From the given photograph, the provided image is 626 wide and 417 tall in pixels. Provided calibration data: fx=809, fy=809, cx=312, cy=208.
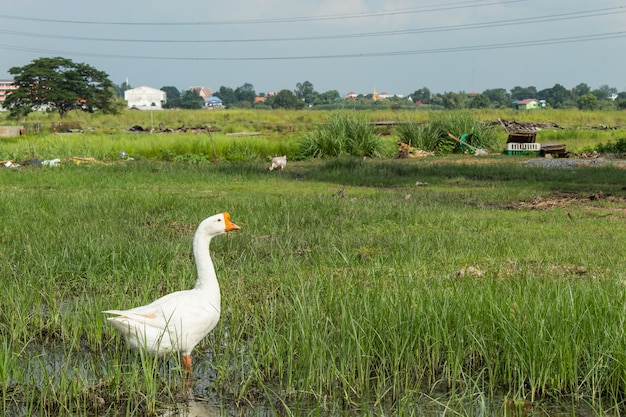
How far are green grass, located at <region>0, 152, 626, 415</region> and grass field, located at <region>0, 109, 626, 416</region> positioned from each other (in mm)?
22

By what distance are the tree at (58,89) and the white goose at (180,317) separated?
6541 centimetres

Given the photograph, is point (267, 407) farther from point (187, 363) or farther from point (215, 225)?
point (215, 225)

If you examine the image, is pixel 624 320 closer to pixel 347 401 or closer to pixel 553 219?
pixel 347 401

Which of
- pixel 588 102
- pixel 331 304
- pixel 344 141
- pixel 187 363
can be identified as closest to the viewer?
pixel 187 363

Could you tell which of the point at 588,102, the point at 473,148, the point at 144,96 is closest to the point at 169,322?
the point at 473,148

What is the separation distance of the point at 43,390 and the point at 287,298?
2.38 metres

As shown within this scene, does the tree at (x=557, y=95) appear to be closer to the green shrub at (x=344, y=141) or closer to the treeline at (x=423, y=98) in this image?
the treeline at (x=423, y=98)

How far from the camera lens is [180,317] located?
16.8 ft

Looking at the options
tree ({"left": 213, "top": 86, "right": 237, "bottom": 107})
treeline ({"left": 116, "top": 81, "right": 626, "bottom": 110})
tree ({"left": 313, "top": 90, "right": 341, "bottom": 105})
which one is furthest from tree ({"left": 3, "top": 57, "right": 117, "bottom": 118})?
tree ({"left": 213, "top": 86, "right": 237, "bottom": 107})

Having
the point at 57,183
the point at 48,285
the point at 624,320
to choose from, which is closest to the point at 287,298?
the point at 48,285

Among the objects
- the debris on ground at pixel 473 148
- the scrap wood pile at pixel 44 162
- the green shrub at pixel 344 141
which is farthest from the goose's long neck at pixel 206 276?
the debris on ground at pixel 473 148

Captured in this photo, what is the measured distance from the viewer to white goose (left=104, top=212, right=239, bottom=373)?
5000mm

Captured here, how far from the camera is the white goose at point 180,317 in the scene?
500 cm

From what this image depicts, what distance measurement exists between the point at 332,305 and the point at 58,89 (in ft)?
221
